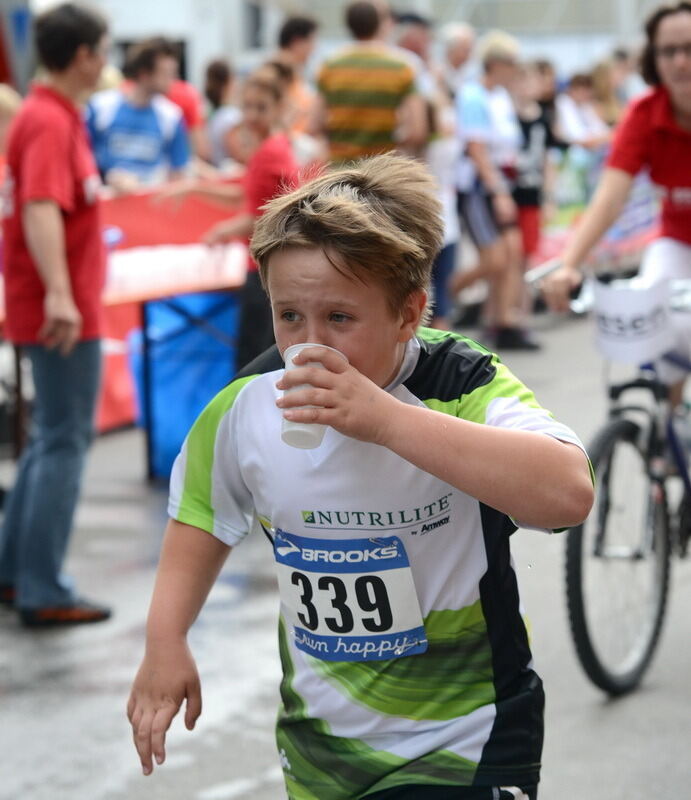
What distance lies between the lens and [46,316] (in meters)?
4.92

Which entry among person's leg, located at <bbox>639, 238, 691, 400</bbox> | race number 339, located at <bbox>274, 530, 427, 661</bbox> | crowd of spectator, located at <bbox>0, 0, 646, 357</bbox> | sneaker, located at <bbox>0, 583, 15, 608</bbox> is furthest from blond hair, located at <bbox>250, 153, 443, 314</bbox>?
crowd of spectator, located at <bbox>0, 0, 646, 357</bbox>

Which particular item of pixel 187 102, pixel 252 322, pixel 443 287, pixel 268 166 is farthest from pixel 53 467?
pixel 187 102

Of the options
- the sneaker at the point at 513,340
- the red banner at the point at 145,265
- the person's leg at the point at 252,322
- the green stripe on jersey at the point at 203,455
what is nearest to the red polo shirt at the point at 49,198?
the person's leg at the point at 252,322

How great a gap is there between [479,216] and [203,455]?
831cm

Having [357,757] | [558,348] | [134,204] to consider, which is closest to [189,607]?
[357,757]

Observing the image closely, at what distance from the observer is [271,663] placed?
4.66 meters

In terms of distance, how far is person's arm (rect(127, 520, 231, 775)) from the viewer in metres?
2.08

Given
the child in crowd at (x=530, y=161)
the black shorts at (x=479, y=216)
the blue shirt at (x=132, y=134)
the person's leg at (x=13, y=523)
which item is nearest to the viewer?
the person's leg at (x=13, y=523)

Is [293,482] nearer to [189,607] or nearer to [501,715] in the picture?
[189,607]

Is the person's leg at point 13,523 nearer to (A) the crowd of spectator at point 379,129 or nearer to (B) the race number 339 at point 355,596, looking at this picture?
(A) the crowd of spectator at point 379,129

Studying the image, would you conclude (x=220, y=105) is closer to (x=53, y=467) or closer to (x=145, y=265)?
(x=145, y=265)

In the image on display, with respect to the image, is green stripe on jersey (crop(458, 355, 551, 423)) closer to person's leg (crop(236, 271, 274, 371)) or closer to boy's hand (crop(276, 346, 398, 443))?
boy's hand (crop(276, 346, 398, 443))

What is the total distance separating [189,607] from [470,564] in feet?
1.39

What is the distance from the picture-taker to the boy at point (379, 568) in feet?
6.64
